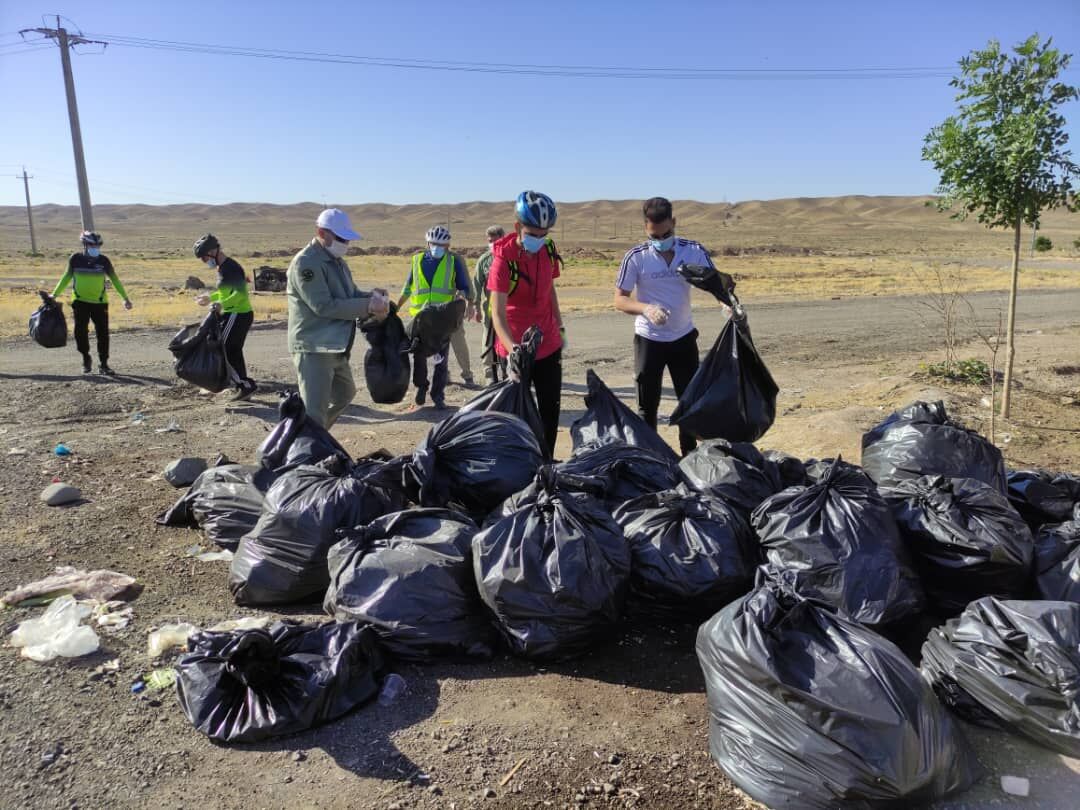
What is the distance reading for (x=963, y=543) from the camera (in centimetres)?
284

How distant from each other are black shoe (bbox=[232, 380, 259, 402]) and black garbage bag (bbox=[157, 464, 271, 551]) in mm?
3189

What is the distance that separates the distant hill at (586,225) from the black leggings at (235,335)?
133ft

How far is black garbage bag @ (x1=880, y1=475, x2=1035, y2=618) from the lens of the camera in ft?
9.24

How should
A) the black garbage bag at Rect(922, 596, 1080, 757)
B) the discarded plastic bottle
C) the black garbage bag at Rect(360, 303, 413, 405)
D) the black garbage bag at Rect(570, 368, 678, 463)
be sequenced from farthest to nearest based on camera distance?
the black garbage bag at Rect(360, 303, 413, 405) < the black garbage bag at Rect(570, 368, 678, 463) < the discarded plastic bottle < the black garbage bag at Rect(922, 596, 1080, 757)

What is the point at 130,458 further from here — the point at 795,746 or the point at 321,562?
the point at 795,746

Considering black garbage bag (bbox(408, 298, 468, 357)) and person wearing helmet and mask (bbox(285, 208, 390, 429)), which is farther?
black garbage bag (bbox(408, 298, 468, 357))

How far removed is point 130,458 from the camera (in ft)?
18.1

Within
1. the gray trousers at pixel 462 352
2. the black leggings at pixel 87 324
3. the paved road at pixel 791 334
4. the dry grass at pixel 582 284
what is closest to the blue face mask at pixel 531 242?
the gray trousers at pixel 462 352

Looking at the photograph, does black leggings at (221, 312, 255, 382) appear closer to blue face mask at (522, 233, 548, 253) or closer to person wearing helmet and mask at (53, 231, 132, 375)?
person wearing helmet and mask at (53, 231, 132, 375)

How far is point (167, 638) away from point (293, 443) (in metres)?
1.27

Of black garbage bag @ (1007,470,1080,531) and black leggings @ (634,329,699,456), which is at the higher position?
black leggings @ (634,329,699,456)

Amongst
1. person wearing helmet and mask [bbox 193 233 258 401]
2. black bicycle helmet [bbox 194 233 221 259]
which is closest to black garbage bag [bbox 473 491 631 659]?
person wearing helmet and mask [bbox 193 233 258 401]

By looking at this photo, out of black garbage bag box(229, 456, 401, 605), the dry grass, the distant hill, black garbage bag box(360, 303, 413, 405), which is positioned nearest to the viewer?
black garbage bag box(229, 456, 401, 605)

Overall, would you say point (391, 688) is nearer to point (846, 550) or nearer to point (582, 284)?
point (846, 550)
